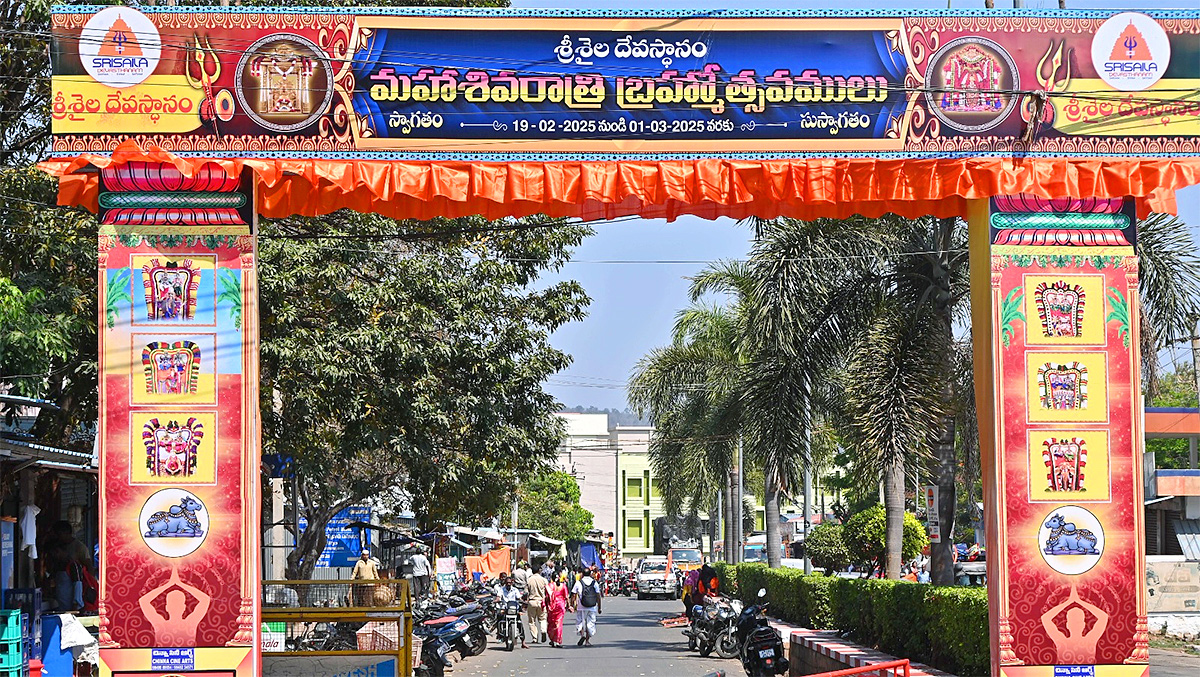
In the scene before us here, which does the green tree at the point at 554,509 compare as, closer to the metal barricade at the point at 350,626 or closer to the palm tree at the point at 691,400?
the palm tree at the point at 691,400

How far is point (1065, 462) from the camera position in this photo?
35.1 feet

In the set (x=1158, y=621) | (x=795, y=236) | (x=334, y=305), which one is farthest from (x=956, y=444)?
(x=334, y=305)

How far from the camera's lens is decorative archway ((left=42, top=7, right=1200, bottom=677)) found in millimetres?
10422

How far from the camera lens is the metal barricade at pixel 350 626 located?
40.6 ft

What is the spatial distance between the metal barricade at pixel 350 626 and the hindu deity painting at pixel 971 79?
7.02 m

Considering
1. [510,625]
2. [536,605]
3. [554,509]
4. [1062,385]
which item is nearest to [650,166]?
[1062,385]

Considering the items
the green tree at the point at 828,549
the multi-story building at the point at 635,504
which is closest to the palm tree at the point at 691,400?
the green tree at the point at 828,549

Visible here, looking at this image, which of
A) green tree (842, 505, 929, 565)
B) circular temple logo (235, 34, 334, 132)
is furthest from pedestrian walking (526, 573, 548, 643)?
circular temple logo (235, 34, 334, 132)

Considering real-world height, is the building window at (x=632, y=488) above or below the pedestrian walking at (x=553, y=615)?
below

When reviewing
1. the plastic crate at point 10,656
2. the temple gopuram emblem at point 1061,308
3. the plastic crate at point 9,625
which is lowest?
the plastic crate at point 10,656

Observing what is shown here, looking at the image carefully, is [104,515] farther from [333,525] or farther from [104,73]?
[333,525]

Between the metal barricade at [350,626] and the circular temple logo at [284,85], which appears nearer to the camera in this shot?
the circular temple logo at [284,85]

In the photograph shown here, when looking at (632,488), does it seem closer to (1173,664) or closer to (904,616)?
(1173,664)

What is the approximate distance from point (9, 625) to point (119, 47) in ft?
17.5
